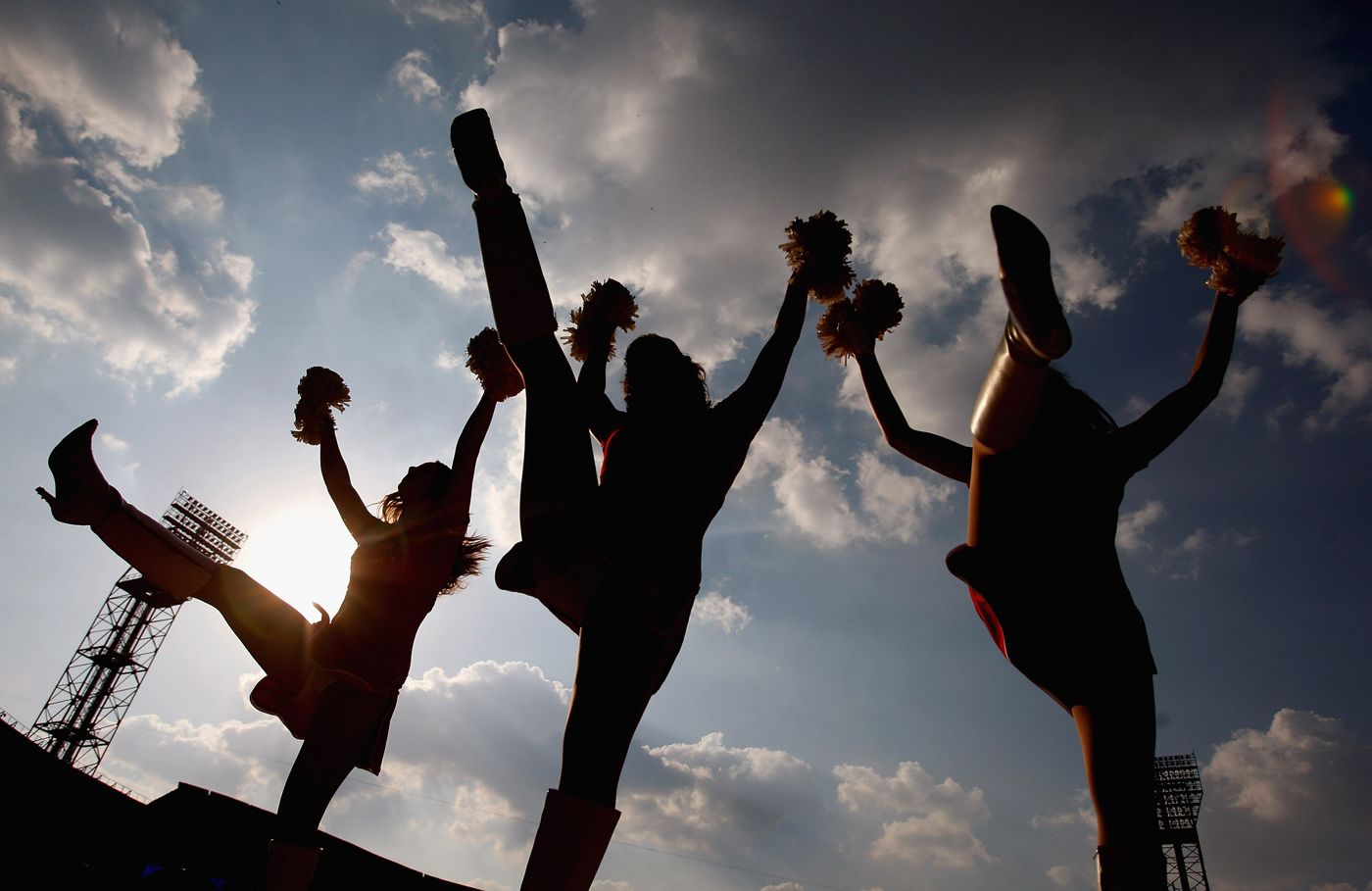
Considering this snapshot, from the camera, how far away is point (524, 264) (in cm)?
243

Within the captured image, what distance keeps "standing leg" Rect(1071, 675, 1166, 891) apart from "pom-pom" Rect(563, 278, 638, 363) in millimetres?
2234

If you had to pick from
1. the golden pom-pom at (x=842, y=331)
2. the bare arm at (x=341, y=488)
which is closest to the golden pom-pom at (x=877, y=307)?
the golden pom-pom at (x=842, y=331)

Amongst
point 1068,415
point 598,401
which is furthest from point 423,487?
point 1068,415

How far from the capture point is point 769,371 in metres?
2.82

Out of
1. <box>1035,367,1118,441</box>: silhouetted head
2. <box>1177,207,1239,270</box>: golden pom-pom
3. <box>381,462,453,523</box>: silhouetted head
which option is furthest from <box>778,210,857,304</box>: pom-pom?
<box>381,462,453,523</box>: silhouetted head

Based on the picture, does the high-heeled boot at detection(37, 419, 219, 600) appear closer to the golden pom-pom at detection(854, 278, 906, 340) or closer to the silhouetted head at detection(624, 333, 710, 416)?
the silhouetted head at detection(624, 333, 710, 416)

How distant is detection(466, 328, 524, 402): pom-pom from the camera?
4145 mm

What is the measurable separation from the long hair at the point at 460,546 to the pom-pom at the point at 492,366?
0.69m

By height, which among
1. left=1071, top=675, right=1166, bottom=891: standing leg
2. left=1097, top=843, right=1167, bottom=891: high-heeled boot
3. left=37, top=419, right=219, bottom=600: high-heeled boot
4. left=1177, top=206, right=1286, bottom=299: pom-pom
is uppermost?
left=1177, top=206, right=1286, bottom=299: pom-pom

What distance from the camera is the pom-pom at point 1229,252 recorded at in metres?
3.04

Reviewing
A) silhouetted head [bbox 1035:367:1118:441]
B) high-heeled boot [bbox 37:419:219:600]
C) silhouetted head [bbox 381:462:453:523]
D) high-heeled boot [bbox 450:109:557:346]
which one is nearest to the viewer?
high-heeled boot [bbox 450:109:557:346]

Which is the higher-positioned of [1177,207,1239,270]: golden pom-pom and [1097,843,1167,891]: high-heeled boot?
[1177,207,1239,270]: golden pom-pom

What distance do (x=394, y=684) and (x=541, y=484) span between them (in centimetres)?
235

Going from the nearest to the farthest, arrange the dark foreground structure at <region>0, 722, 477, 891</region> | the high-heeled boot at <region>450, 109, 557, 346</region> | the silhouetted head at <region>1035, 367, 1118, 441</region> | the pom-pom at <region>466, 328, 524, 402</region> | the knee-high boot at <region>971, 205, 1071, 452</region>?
the knee-high boot at <region>971, 205, 1071, 452</region> → the high-heeled boot at <region>450, 109, 557, 346</region> → the silhouetted head at <region>1035, 367, 1118, 441</region> → the dark foreground structure at <region>0, 722, 477, 891</region> → the pom-pom at <region>466, 328, 524, 402</region>
